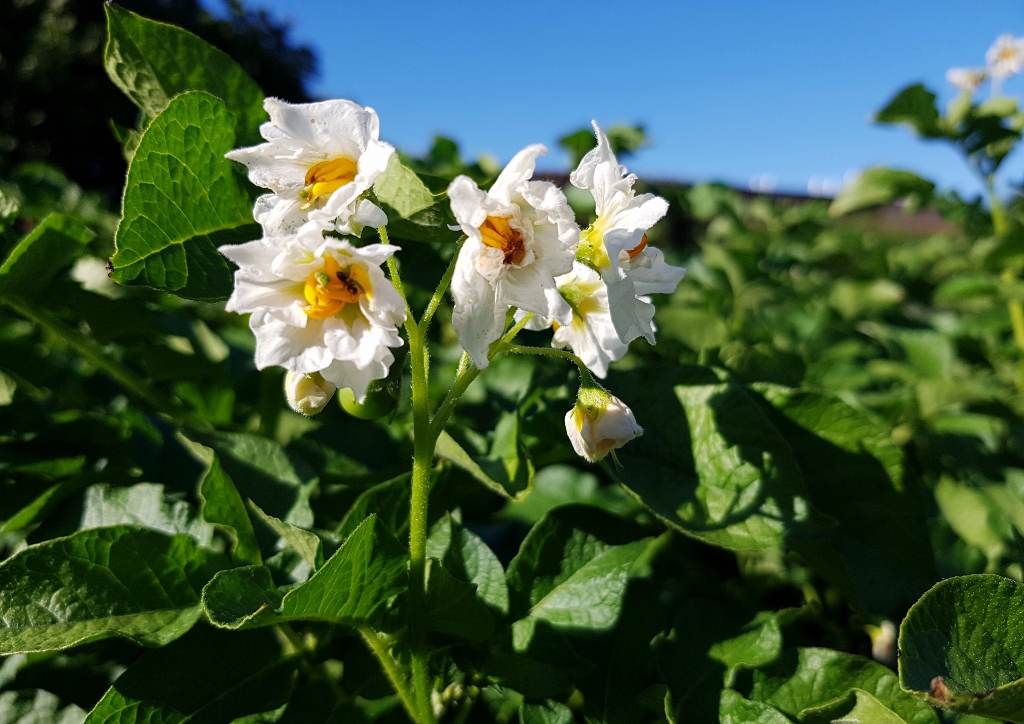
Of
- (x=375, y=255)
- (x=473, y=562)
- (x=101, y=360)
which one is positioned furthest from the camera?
(x=101, y=360)

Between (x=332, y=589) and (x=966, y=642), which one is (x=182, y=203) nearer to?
(x=332, y=589)

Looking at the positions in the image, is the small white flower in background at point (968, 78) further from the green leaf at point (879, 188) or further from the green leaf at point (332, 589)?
the green leaf at point (332, 589)

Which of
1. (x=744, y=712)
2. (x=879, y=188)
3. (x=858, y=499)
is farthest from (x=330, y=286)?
(x=879, y=188)

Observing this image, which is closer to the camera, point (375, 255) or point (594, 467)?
point (375, 255)

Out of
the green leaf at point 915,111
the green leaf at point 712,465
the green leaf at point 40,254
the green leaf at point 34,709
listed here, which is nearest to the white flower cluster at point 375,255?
the green leaf at point 712,465

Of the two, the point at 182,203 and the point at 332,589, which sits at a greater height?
the point at 182,203

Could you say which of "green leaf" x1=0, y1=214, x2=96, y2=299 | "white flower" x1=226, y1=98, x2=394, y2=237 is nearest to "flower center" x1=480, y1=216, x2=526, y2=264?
"white flower" x1=226, y1=98, x2=394, y2=237

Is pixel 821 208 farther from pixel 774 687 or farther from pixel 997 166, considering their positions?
pixel 774 687
